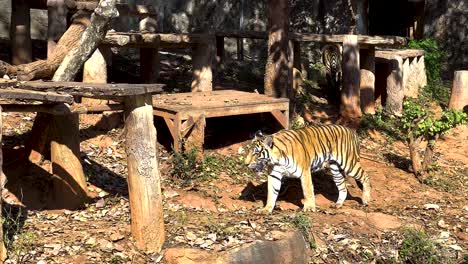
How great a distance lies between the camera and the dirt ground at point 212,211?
736 cm

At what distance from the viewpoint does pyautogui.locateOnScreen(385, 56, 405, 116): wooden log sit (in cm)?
1388

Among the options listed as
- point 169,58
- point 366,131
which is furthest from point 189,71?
point 366,131

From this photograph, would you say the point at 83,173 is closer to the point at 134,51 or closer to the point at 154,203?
the point at 154,203

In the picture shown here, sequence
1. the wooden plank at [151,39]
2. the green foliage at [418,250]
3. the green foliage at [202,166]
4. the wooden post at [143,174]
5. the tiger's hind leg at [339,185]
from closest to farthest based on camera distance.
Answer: the wooden post at [143,174]
the green foliage at [418,250]
the tiger's hind leg at [339,185]
the green foliage at [202,166]
the wooden plank at [151,39]

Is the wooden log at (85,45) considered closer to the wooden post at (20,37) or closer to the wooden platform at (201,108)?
the wooden platform at (201,108)

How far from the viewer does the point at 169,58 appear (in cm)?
1562

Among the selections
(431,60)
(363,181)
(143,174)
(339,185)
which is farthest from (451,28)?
(143,174)

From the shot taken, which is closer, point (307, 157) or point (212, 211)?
point (212, 211)

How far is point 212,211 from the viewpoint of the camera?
870 centimetres

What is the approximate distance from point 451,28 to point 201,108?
11.5 m

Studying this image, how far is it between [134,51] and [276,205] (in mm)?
7766

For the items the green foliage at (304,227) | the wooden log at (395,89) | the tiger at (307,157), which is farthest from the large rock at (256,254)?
the wooden log at (395,89)

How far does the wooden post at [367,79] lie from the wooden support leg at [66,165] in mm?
6560

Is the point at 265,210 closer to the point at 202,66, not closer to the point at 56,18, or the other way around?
the point at 202,66
